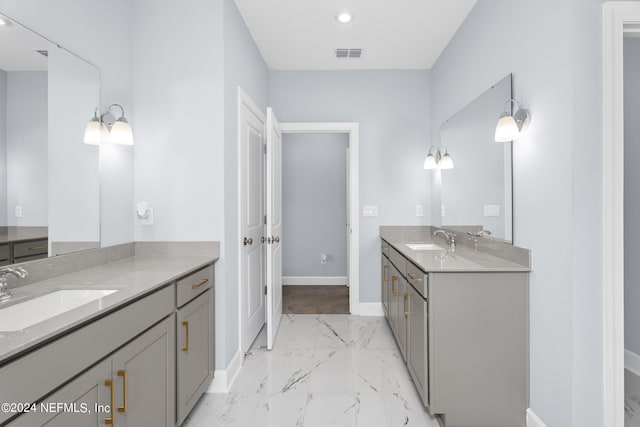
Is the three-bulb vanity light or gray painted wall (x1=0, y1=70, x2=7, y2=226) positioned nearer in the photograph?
gray painted wall (x1=0, y1=70, x2=7, y2=226)

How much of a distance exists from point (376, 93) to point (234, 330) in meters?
2.86

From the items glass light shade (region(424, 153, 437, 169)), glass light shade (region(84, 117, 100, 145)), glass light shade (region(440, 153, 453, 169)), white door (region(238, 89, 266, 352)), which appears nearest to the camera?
glass light shade (region(84, 117, 100, 145))

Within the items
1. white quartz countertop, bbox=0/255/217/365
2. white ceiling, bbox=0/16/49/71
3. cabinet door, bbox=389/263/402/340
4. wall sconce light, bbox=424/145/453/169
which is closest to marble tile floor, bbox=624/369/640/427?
cabinet door, bbox=389/263/402/340

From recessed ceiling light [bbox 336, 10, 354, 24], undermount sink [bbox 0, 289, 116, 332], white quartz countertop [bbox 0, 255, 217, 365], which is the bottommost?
undermount sink [bbox 0, 289, 116, 332]

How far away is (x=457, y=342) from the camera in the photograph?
1833 mm

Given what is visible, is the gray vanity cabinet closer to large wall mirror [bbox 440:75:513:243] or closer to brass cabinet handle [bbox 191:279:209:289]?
brass cabinet handle [bbox 191:279:209:289]

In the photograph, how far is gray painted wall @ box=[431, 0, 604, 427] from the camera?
1500 mm

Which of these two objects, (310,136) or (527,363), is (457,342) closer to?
(527,363)

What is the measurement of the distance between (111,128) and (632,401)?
364 centimetres

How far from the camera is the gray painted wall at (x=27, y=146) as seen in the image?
1480mm

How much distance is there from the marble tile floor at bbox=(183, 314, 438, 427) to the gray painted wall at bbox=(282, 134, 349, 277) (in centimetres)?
202

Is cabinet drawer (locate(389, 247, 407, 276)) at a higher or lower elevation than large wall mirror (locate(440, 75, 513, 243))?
lower

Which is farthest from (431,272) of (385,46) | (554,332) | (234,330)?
(385,46)

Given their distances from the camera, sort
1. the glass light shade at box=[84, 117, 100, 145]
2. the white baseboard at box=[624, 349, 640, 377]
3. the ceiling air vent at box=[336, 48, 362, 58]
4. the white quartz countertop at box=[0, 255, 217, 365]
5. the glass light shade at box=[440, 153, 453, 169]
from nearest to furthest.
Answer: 1. the white quartz countertop at box=[0, 255, 217, 365]
2. the glass light shade at box=[84, 117, 100, 145]
3. the white baseboard at box=[624, 349, 640, 377]
4. the glass light shade at box=[440, 153, 453, 169]
5. the ceiling air vent at box=[336, 48, 362, 58]
